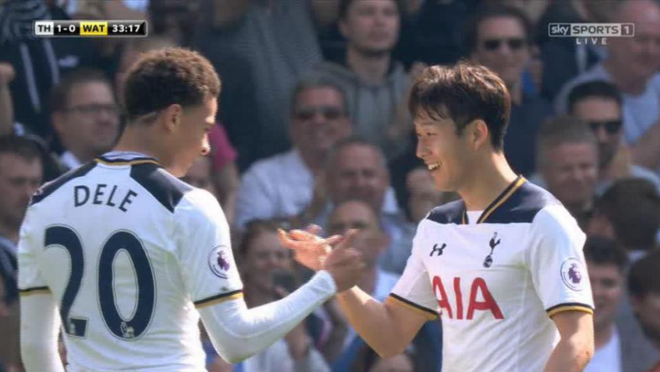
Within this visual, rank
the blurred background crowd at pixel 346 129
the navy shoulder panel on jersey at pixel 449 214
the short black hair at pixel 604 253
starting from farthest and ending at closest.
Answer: the short black hair at pixel 604 253, the blurred background crowd at pixel 346 129, the navy shoulder panel on jersey at pixel 449 214

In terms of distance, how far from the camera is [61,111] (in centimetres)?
620

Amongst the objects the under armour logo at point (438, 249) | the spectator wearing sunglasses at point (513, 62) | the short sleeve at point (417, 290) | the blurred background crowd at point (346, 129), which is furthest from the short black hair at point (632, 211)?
the under armour logo at point (438, 249)

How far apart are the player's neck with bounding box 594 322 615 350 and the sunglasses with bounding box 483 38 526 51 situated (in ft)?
4.62

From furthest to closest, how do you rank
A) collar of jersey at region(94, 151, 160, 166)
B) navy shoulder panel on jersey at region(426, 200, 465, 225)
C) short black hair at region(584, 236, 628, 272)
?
1. short black hair at region(584, 236, 628, 272)
2. navy shoulder panel on jersey at region(426, 200, 465, 225)
3. collar of jersey at region(94, 151, 160, 166)

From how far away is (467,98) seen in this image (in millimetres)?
3730

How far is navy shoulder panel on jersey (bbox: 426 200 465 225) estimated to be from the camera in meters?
3.83

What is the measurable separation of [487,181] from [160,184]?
942 millimetres

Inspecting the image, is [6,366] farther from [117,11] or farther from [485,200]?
[485,200]

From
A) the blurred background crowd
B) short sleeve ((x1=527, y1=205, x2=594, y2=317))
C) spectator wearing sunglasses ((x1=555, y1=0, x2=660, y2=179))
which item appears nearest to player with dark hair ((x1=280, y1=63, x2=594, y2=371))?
short sleeve ((x1=527, y1=205, x2=594, y2=317))

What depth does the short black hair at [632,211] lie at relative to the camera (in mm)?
6348

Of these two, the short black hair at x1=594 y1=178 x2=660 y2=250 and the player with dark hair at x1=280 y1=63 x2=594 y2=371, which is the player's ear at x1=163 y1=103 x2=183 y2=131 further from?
the short black hair at x1=594 y1=178 x2=660 y2=250

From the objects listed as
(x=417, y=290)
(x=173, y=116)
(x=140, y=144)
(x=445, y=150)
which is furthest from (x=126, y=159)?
(x=417, y=290)

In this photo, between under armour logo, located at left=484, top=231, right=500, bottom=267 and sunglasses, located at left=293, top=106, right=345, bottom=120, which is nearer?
under armour logo, located at left=484, top=231, right=500, bottom=267

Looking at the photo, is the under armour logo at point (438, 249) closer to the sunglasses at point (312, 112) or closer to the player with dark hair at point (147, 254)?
the player with dark hair at point (147, 254)
